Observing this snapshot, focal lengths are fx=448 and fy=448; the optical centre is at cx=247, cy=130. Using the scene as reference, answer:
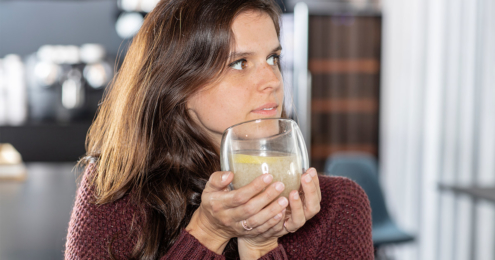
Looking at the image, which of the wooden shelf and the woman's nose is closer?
the woman's nose

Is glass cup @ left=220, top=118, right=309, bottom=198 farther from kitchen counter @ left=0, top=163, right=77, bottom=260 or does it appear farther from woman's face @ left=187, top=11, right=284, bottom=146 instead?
kitchen counter @ left=0, top=163, right=77, bottom=260

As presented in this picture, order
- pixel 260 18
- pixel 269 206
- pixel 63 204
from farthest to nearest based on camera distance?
pixel 63 204 < pixel 260 18 < pixel 269 206

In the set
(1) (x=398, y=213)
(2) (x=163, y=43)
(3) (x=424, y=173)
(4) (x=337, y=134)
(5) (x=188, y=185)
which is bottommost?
(1) (x=398, y=213)

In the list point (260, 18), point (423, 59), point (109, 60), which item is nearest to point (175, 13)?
point (260, 18)

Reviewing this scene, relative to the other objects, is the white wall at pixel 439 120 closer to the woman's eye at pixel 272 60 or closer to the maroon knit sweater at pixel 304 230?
the maroon knit sweater at pixel 304 230

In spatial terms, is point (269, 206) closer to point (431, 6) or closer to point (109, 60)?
point (431, 6)

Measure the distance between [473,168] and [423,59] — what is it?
100cm

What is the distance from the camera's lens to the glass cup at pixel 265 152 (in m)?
0.77

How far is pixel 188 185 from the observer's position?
1.11 metres

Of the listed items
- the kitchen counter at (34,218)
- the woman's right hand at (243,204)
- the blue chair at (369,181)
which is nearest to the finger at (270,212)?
the woman's right hand at (243,204)

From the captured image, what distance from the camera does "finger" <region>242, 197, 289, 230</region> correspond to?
2.52 feet

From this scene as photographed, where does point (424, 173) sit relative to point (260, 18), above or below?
below

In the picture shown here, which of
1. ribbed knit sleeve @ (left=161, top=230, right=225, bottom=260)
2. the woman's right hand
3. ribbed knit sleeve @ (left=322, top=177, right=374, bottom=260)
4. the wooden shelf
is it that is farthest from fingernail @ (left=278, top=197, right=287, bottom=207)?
the wooden shelf

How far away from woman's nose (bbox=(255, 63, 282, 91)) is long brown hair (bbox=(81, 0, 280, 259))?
0.08 metres
